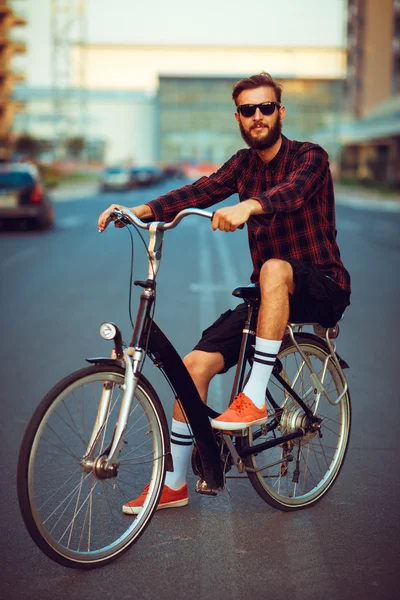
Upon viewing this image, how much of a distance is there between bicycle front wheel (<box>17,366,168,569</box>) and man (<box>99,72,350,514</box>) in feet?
0.46

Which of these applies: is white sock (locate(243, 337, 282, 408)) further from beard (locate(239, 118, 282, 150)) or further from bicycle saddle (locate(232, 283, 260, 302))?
beard (locate(239, 118, 282, 150))

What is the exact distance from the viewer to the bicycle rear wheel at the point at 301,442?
424 cm

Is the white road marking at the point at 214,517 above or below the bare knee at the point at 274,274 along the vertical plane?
below

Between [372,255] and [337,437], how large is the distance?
13.3 meters

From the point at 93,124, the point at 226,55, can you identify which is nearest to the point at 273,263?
the point at 93,124

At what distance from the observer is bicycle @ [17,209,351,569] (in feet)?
11.6

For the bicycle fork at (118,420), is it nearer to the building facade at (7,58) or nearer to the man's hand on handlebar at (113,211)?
the man's hand on handlebar at (113,211)

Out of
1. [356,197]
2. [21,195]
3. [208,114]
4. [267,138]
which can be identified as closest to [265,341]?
[267,138]

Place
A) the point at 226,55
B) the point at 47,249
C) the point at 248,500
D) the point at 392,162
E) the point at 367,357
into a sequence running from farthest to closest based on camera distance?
the point at 226,55
the point at 392,162
the point at 47,249
the point at 367,357
the point at 248,500

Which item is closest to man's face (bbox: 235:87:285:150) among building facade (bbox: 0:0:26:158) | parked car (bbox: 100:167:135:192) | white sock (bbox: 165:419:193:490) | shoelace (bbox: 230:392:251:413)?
shoelace (bbox: 230:392:251:413)

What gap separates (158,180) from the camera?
72.8m

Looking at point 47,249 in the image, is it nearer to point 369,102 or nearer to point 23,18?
point 23,18

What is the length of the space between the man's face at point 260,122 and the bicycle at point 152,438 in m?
0.60

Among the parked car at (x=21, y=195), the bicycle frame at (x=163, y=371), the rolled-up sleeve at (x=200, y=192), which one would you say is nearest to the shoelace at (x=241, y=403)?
the bicycle frame at (x=163, y=371)
